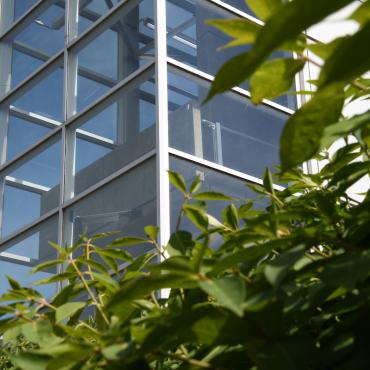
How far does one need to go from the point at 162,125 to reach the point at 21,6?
9.92ft

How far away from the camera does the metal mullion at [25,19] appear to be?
7.69 m

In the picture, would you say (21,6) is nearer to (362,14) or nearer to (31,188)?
(31,188)

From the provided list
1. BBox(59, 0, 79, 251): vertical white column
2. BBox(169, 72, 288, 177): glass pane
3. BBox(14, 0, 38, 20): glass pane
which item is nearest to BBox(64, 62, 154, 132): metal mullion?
BBox(59, 0, 79, 251): vertical white column

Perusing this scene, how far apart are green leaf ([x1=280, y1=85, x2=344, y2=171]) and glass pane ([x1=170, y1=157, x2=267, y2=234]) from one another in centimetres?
477

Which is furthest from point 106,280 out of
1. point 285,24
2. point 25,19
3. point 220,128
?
point 25,19

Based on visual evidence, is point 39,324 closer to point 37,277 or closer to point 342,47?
point 342,47

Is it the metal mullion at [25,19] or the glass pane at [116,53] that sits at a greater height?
the metal mullion at [25,19]

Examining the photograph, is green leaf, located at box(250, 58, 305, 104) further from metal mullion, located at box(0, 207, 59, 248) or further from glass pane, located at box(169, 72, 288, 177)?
metal mullion, located at box(0, 207, 59, 248)

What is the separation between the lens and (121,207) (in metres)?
5.96

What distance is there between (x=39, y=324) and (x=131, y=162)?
5160mm

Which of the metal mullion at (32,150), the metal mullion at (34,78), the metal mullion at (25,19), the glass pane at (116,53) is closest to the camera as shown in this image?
the glass pane at (116,53)

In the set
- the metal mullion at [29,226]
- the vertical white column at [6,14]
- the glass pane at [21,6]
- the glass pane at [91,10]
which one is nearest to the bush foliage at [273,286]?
the metal mullion at [29,226]

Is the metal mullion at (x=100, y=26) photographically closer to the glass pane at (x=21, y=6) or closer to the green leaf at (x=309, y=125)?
the glass pane at (x=21, y=6)

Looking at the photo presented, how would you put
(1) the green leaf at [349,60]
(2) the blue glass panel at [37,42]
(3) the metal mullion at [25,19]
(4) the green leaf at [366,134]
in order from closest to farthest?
(1) the green leaf at [349,60], (4) the green leaf at [366,134], (2) the blue glass panel at [37,42], (3) the metal mullion at [25,19]
